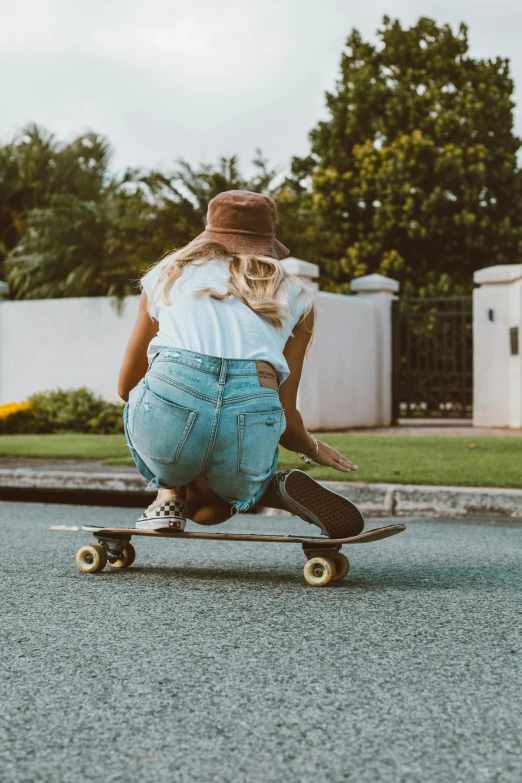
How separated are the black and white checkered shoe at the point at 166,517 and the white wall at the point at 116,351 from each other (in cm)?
999

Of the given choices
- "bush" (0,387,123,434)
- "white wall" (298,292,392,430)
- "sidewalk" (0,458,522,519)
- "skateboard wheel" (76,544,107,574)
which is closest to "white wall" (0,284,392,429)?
"white wall" (298,292,392,430)

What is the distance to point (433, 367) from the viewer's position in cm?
1539

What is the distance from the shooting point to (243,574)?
405 centimetres

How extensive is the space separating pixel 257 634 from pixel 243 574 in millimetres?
1096

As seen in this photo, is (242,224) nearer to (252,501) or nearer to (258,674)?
(252,501)

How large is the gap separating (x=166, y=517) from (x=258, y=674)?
3.58ft

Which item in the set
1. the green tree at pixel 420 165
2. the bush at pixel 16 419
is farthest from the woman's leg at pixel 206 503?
the green tree at pixel 420 165

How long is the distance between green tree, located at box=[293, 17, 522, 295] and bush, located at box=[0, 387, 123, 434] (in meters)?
13.3

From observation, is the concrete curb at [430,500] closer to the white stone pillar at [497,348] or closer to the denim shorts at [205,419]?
the denim shorts at [205,419]

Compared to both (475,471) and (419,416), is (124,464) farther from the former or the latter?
(419,416)

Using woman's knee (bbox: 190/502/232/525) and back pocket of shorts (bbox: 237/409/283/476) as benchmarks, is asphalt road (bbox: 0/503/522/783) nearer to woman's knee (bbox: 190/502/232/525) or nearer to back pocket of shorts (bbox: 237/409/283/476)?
woman's knee (bbox: 190/502/232/525)

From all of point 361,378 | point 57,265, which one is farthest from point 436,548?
point 57,265

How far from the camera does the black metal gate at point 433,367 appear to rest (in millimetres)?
15141

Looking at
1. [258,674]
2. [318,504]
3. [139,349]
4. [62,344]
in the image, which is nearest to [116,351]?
[62,344]
